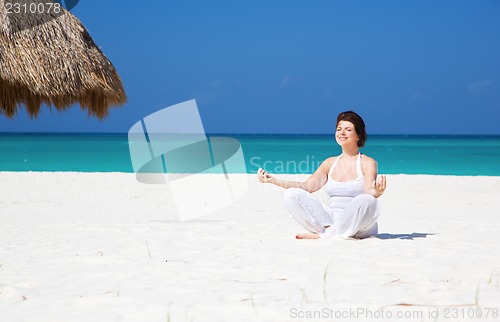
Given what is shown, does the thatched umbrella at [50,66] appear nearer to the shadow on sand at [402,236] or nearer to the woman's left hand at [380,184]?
the shadow on sand at [402,236]

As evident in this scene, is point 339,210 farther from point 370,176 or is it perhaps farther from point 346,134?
point 346,134

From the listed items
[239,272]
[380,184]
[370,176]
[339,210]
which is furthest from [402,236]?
[239,272]

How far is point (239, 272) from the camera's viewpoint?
12.1ft

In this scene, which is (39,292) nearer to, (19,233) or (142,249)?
(142,249)

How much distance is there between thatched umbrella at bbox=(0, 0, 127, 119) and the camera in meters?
6.05

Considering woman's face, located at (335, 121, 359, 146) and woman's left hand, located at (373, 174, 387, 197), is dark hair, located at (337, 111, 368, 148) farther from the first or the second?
woman's left hand, located at (373, 174, 387, 197)

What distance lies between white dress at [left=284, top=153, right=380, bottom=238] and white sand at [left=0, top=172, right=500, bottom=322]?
133 millimetres

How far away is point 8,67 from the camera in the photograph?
593 cm

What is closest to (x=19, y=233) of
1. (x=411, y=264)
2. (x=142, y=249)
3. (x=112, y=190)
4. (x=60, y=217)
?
(x=142, y=249)

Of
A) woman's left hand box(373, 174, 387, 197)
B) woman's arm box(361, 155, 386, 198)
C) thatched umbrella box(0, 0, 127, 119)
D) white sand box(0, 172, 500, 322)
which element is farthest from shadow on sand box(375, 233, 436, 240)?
thatched umbrella box(0, 0, 127, 119)

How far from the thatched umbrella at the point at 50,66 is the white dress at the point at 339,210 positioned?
296cm

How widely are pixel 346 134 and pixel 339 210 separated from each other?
60cm

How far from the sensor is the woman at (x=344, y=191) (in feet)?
14.6

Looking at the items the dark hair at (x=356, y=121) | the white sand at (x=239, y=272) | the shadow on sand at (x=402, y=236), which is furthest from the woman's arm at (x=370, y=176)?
the shadow on sand at (x=402, y=236)
